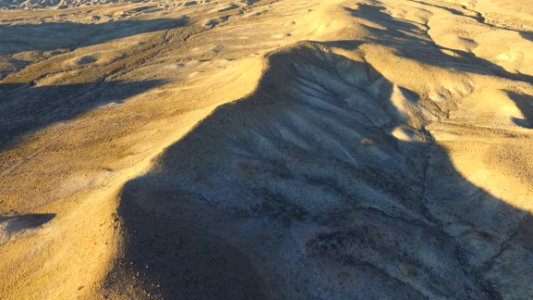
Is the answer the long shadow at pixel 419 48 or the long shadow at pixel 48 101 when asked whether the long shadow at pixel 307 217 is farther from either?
the long shadow at pixel 48 101

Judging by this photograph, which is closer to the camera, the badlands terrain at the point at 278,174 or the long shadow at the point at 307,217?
the long shadow at the point at 307,217

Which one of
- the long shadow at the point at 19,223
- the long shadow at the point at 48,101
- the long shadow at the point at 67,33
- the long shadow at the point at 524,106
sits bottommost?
the long shadow at the point at 67,33

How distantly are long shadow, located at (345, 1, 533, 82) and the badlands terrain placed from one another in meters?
0.64

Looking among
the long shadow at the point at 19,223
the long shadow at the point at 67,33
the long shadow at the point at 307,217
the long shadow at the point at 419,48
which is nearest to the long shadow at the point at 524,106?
the long shadow at the point at 419,48

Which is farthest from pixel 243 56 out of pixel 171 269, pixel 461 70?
pixel 171 269

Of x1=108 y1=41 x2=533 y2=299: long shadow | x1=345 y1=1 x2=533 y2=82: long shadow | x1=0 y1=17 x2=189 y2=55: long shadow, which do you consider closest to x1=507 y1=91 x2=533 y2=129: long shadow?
x1=345 y1=1 x2=533 y2=82: long shadow

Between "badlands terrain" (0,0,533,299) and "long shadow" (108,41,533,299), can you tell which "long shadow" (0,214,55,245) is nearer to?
"badlands terrain" (0,0,533,299)

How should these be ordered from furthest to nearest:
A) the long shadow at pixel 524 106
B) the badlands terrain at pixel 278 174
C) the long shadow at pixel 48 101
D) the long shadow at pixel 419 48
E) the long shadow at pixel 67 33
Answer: the long shadow at pixel 67 33, the long shadow at pixel 419 48, the long shadow at pixel 48 101, the long shadow at pixel 524 106, the badlands terrain at pixel 278 174

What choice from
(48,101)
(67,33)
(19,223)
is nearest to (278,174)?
(19,223)

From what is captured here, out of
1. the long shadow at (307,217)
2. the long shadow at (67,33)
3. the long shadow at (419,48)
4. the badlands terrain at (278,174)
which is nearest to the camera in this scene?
the long shadow at (307,217)

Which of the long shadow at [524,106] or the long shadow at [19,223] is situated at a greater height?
the long shadow at [19,223]

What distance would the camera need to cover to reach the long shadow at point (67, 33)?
287 ft

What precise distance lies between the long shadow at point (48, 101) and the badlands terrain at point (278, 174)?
376 millimetres

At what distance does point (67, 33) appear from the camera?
325ft
